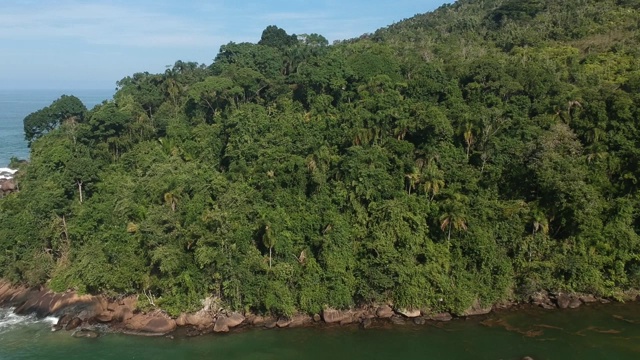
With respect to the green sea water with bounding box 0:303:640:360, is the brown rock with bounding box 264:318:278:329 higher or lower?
higher

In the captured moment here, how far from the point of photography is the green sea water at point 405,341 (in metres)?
29.7

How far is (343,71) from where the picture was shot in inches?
1890

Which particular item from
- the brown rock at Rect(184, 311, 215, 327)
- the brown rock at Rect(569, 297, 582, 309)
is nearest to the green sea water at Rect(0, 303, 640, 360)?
the brown rock at Rect(569, 297, 582, 309)

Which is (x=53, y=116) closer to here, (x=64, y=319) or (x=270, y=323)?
(x=64, y=319)

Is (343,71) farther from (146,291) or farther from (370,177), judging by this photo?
(146,291)

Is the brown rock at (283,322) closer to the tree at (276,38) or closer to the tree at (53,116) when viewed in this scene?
the tree at (53,116)

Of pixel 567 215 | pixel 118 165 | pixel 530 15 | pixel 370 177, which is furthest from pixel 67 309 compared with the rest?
pixel 530 15

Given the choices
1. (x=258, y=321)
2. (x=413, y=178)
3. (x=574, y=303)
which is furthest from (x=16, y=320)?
(x=574, y=303)

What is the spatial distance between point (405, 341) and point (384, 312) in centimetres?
301

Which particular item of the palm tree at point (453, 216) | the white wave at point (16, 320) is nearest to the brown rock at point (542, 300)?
the palm tree at point (453, 216)

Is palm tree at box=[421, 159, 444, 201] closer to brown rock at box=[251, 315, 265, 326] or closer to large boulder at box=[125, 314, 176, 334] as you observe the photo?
brown rock at box=[251, 315, 265, 326]

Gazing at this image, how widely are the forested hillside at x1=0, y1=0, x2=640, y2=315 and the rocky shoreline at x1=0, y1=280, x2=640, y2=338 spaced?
0.83 metres

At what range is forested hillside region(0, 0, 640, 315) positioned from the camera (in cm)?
3353

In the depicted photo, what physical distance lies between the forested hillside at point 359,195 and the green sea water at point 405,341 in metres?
1.82
